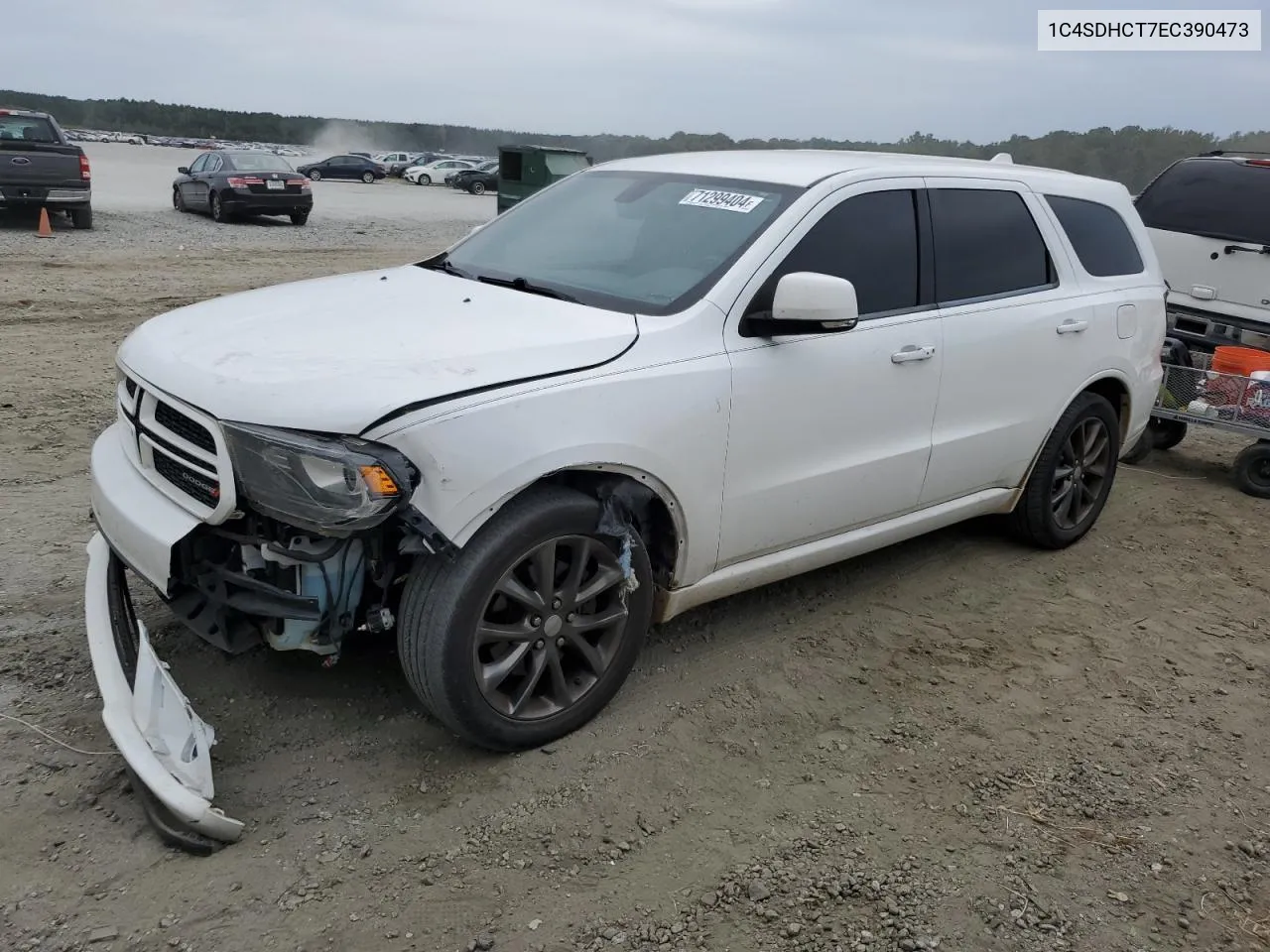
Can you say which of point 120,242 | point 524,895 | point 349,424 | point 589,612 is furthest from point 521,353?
point 120,242

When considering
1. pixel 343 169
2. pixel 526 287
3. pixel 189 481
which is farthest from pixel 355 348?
pixel 343 169

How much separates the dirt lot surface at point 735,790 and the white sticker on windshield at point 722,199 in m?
1.67

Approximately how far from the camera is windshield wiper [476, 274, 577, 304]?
364 cm

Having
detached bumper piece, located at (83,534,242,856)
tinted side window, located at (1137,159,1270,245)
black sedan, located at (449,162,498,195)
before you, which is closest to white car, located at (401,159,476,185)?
black sedan, located at (449,162,498,195)

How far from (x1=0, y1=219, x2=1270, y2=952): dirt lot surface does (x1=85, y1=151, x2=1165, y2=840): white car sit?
9.7 inches

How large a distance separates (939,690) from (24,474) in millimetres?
4642

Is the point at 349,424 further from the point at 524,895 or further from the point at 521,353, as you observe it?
the point at 524,895

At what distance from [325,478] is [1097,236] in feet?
13.4

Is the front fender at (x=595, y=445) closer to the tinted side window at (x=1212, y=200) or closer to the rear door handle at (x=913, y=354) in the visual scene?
the rear door handle at (x=913, y=354)

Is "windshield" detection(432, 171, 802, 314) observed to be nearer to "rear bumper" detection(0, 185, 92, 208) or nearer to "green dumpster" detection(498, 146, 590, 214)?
"rear bumper" detection(0, 185, 92, 208)

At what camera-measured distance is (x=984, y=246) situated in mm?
4477

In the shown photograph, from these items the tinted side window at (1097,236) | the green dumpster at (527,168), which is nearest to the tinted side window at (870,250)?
the tinted side window at (1097,236)

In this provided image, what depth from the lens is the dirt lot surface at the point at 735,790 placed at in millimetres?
2641

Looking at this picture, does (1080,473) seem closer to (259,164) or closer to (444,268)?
(444,268)
